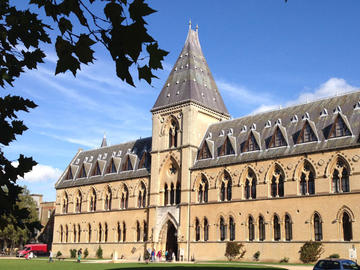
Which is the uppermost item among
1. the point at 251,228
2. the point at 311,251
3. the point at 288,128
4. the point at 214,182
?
the point at 288,128

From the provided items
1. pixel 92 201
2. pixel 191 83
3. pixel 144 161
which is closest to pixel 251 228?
pixel 144 161

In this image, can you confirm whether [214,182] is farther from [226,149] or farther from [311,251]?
[311,251]

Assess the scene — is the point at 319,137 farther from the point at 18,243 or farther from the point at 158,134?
the point at 18,243

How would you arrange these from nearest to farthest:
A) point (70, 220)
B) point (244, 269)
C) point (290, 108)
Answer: point (244, 269) < point (290, 108) < point (70, 220)

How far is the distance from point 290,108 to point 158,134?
14368mm

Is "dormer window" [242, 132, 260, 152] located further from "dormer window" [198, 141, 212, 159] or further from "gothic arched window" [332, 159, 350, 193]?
"gothic arched window" [332, 159, 350, 193]

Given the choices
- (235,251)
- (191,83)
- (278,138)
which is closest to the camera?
(235,251)

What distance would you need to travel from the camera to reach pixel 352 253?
92.7 feet

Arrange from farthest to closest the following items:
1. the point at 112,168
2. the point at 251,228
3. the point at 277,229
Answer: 1. the point at 112,168
2. the point at 251,228
3. the point at 277,229

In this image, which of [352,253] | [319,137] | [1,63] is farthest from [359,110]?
[1,63]

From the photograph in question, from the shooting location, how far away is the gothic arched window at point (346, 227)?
33.9 m

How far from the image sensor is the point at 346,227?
34250mm

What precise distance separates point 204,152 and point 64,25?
42031mm

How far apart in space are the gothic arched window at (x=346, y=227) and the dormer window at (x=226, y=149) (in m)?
12.2
